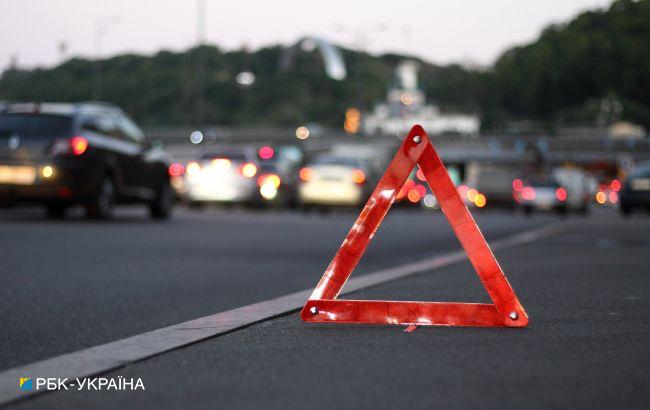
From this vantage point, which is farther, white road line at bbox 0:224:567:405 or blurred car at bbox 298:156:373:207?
blurred car at bbox 298:156:373:207

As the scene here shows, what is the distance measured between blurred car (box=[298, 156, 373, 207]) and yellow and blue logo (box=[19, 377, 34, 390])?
2607 cm

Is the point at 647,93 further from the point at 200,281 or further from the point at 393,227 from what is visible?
the point at 200,281

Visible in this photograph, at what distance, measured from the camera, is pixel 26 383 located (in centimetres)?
497

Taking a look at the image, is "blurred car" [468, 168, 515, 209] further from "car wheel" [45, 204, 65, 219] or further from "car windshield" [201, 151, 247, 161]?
"car wheel" [45, 204, 65, 219]

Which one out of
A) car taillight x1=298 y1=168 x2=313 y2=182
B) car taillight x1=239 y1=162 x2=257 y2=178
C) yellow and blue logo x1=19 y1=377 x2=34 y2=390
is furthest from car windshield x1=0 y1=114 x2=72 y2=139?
yellow and blue logo x1=19 y1=377 x2=34 y2=390

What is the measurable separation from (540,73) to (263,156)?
370 ft

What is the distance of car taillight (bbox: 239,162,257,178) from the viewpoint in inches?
1196

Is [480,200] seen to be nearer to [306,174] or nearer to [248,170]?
[306,174]

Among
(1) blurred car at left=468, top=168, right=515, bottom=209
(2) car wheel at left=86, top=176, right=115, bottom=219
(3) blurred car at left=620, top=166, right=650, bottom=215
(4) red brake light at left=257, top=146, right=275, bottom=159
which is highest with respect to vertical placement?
(2) car wheel at left=86, top=176, right=115, bottom=219

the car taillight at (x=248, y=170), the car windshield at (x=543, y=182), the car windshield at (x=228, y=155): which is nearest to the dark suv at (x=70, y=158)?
the car taillight at (x=248, y=170)

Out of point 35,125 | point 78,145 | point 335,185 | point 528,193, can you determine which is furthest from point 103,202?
point 528,193

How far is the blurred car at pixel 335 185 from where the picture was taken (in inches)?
1228

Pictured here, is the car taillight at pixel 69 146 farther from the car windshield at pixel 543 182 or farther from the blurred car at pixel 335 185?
the car windshield at pixel 543 182

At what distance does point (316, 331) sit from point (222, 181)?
23.9m
